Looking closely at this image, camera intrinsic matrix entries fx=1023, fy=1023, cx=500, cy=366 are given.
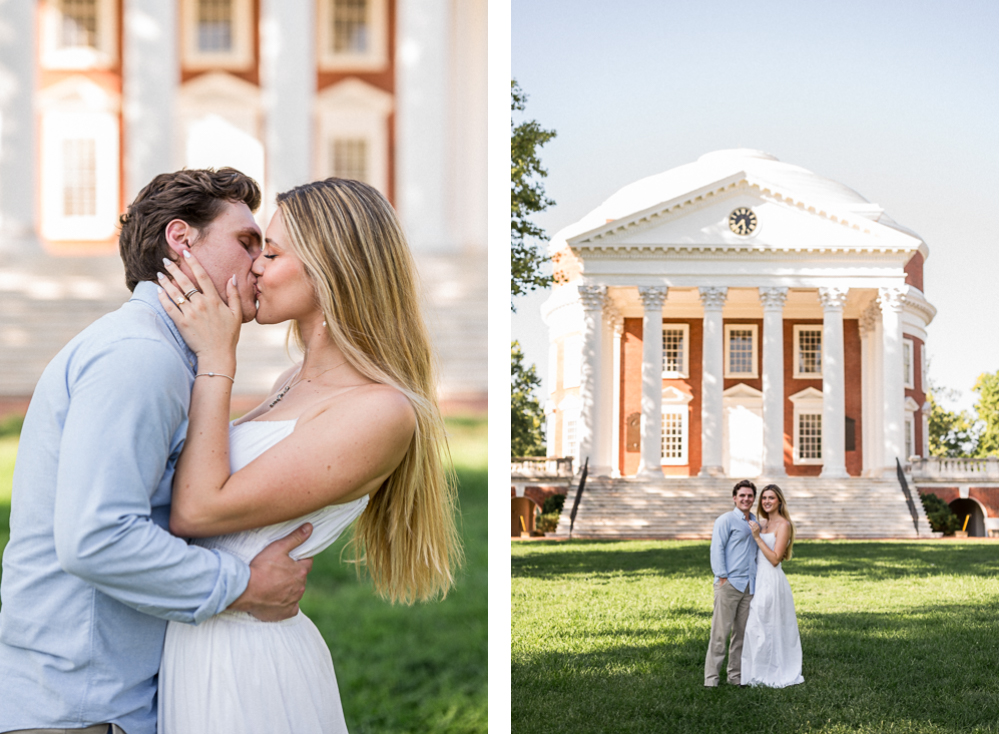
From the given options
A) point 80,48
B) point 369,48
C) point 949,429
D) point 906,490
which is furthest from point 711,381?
point 80,48

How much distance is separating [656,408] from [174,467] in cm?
389

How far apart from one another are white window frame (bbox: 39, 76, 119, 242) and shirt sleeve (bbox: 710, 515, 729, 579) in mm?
7562

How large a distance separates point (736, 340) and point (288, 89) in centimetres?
625

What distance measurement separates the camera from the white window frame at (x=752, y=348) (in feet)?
17.2

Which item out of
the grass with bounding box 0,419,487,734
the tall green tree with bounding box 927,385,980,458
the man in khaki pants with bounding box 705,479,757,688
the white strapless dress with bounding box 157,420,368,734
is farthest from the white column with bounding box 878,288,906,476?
the white strapless dress with bounding box 157,420,368,734

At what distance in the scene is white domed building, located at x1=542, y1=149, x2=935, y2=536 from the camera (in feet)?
17.1

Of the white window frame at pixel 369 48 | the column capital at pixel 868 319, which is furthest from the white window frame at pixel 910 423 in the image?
the white window frame at pixel 369 48

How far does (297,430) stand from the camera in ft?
5.64

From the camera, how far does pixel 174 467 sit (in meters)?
1.68

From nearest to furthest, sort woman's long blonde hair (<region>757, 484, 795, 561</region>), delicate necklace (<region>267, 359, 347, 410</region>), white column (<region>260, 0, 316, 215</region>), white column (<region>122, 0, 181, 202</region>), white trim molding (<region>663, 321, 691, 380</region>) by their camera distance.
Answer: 1. delicate necklace (<region>267, 359, 347, 410</region>)
2. woman's long blonde hair (<region>757, 484, 795, 561</region>)
3. white trim molding (<region>663, 321, 691, 380</region>)
4. white column (<region>260, 0, 316, 215</region>)
5. white column (<region>122, 0, 181, 202</region>)

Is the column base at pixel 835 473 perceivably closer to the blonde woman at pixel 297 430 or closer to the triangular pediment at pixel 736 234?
the triangular pediment at pixel 736 234

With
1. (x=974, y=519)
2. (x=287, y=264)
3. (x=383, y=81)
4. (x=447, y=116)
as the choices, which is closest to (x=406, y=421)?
(x=287, y=264)

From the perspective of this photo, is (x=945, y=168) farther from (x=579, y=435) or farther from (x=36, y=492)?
(x=36, y=492)

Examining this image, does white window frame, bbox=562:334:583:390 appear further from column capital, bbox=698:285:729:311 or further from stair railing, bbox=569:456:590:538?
column capital, bbox=698:285:729:311
